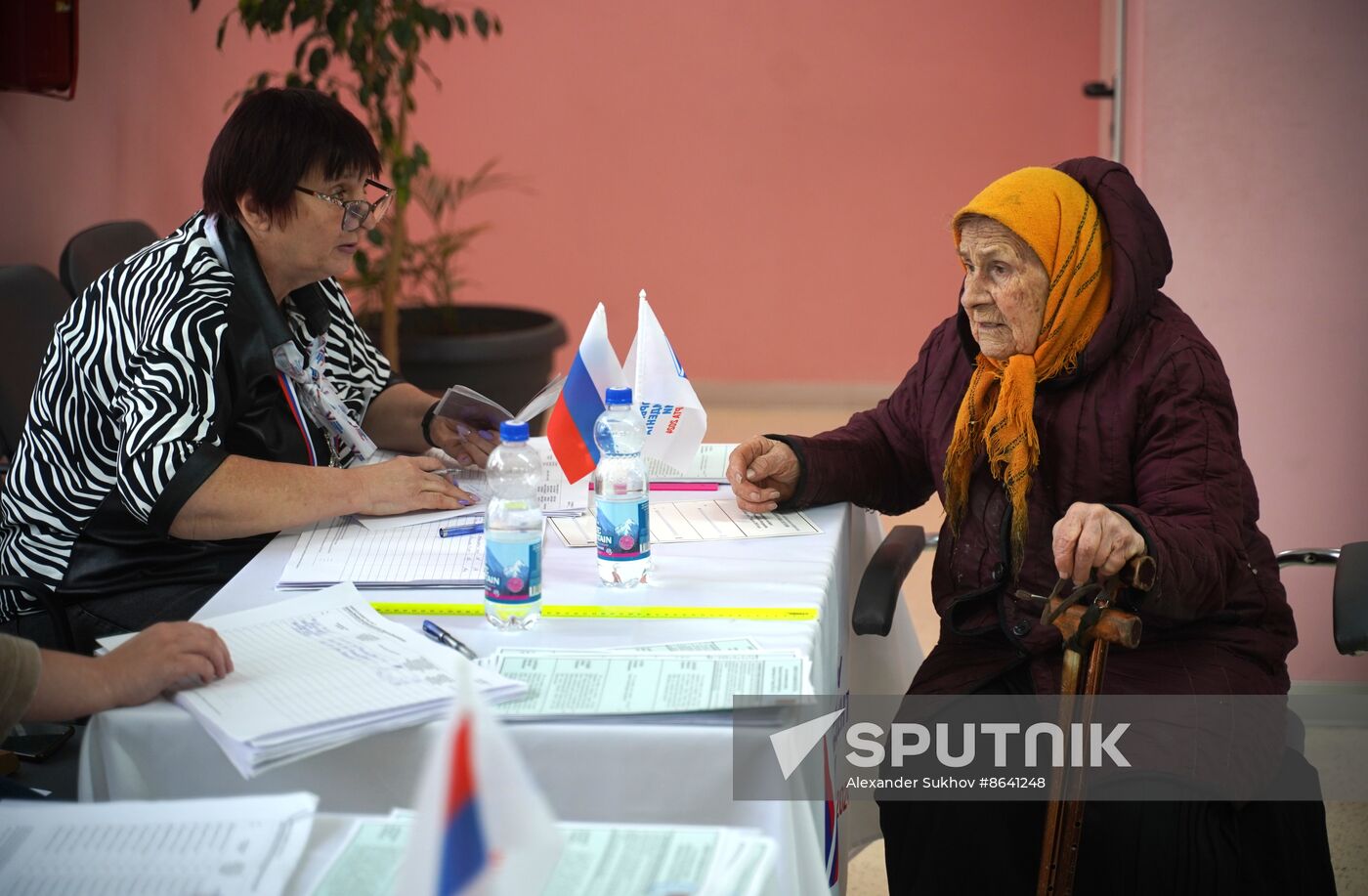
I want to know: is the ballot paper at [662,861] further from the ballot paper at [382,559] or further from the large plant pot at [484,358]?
the large plant pot at [484,358]

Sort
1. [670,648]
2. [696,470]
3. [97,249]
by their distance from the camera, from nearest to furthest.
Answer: [670,648]
[696,470]
[97,249]

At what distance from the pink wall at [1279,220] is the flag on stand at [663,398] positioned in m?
1.24

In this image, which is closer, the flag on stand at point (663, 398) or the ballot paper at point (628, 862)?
the ballot paper at point (628, 862)

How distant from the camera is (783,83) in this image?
16.8 feet

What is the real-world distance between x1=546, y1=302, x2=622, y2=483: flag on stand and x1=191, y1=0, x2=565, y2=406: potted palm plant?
2.09 metres

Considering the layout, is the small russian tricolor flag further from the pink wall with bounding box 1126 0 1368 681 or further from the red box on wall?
the red box on wall

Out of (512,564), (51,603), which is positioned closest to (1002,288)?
(512,564)

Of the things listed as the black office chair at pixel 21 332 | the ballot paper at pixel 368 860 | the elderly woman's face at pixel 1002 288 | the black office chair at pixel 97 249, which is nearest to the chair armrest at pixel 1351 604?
the elderly woman's face at pixel 1002 288

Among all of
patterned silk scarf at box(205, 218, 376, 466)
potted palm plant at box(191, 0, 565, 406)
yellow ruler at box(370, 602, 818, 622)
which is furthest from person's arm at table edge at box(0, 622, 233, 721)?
potted palm plant at box(191, 0, 565, 406)

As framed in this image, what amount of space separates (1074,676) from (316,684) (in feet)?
2.81

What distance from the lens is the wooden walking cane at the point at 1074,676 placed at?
1.53 m

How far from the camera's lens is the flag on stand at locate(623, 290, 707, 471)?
6.38 feet

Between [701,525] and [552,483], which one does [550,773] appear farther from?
[552,483]

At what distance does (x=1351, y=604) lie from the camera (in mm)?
1721
